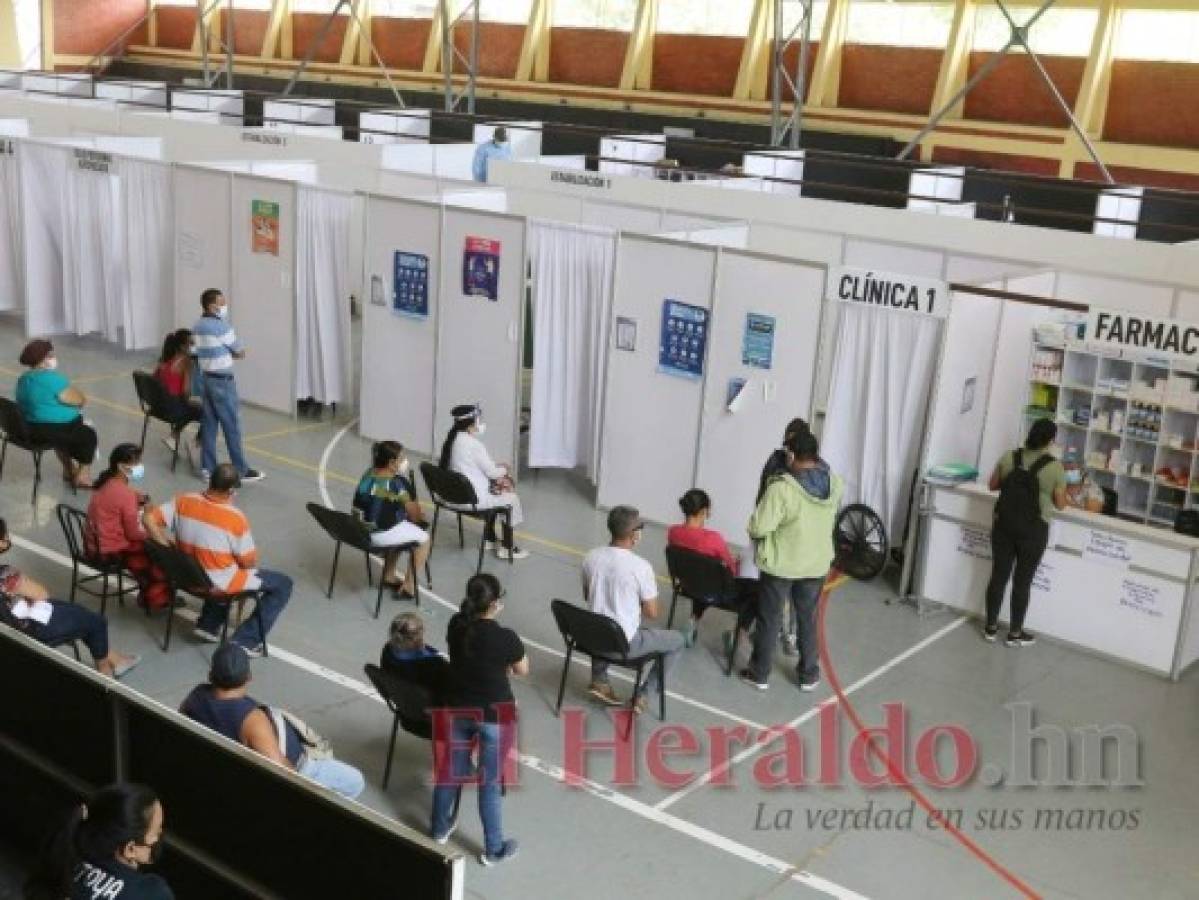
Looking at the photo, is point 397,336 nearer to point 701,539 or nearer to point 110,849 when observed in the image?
point 701,539

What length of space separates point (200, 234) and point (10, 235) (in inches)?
141

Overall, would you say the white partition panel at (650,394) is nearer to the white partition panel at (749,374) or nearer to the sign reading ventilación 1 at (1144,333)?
the white partition panel at (749,374)

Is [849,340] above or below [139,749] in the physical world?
above

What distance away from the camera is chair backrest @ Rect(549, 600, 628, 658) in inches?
264

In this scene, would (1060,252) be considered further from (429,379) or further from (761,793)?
(761,793)

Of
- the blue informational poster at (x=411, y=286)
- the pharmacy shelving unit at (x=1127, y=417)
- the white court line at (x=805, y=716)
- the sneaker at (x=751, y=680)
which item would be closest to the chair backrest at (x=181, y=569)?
the white court line at (x=805, y=716)

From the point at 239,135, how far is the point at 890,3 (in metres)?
11.4

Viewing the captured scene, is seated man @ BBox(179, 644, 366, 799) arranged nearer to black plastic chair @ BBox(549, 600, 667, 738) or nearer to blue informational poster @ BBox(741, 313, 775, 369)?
black plastic chair @ BBox(549, 600, 667, 738)

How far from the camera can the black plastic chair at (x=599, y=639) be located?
6.71 metres

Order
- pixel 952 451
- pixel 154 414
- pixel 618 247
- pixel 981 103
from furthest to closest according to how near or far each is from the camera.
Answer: pixel 981 103 < pixel 154 414 < pixel 618 247 < pixel 952 451

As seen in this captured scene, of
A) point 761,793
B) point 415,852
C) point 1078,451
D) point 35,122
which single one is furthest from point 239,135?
point 415,852

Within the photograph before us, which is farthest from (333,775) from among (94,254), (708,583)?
(94,254)

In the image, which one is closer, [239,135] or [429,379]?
[429,379]

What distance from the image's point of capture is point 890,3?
2228cm
